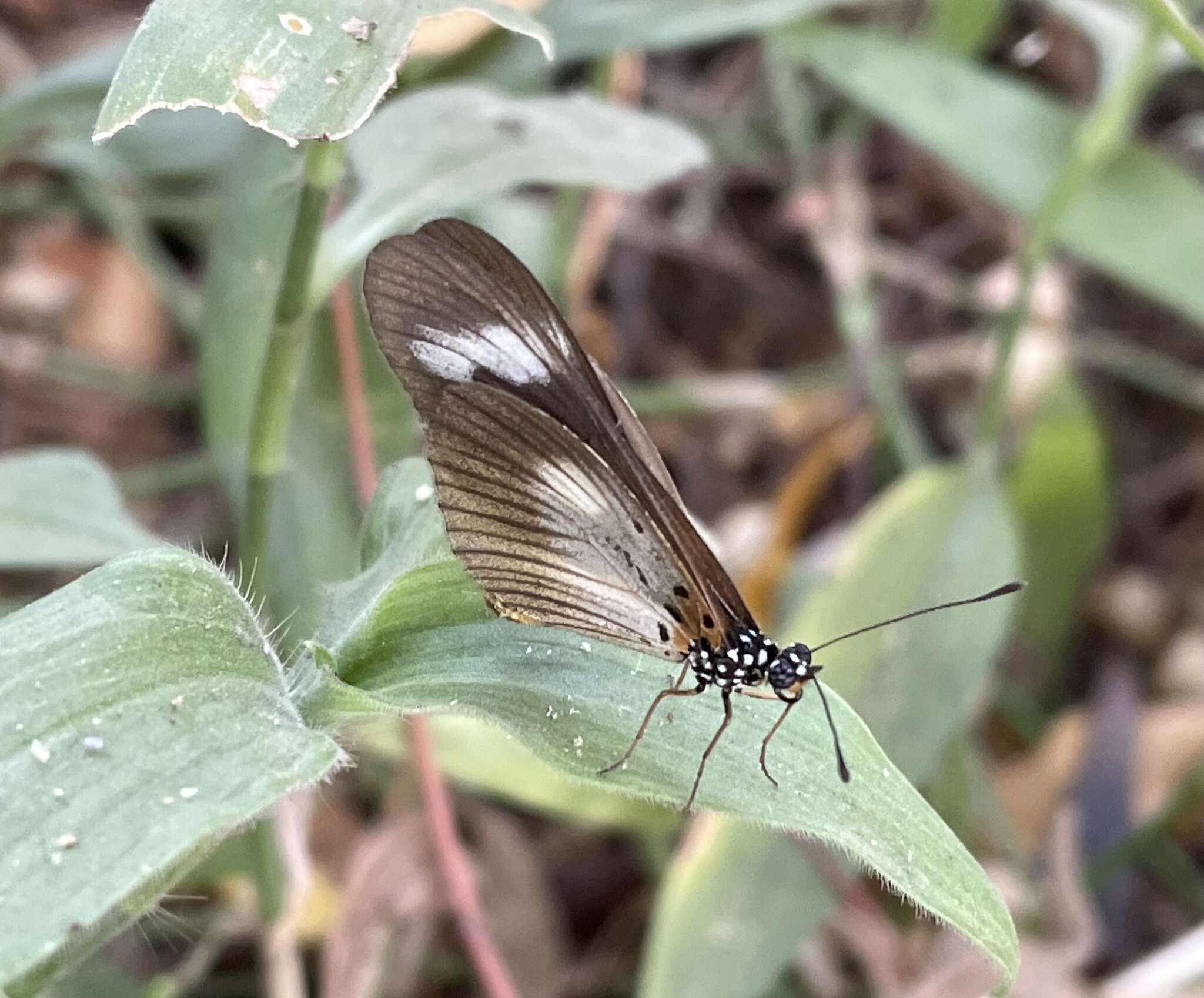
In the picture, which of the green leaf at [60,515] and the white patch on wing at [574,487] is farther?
the green leaf at [60,515]

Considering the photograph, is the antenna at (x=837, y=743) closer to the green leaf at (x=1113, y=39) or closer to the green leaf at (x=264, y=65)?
the green leaf at (x=264, y=65)

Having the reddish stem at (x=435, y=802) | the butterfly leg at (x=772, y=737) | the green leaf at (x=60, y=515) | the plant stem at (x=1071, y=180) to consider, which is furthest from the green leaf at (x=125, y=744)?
the plant stem at (x=1071, y=180)

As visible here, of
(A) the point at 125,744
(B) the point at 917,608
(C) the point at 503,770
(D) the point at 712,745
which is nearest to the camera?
(A) the point at 125,744

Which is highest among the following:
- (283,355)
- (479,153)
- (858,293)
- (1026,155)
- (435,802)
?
(479,153)

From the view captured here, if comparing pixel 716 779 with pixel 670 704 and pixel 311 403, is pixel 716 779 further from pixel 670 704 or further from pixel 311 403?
pixel 311 403

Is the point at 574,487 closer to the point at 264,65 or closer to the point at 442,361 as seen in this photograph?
the point at 442,361

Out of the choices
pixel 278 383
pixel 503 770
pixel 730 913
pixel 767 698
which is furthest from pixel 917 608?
pixel 278 383
